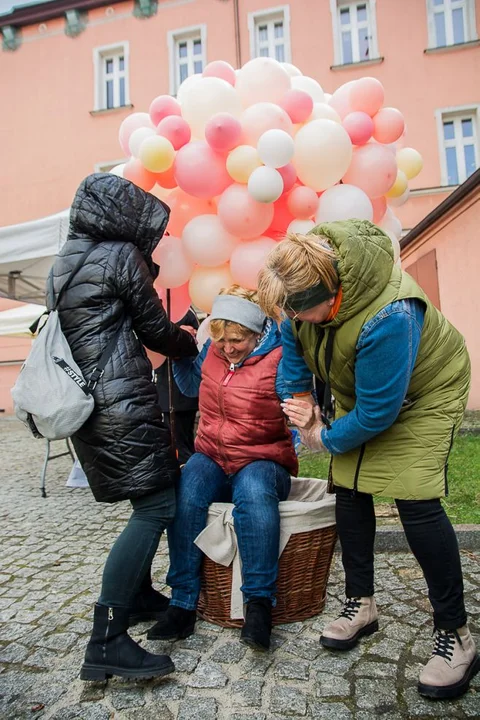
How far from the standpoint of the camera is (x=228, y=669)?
78.0 inches

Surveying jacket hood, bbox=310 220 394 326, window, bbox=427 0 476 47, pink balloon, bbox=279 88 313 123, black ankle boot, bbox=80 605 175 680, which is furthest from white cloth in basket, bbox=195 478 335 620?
window, bbox=427 0 476 47

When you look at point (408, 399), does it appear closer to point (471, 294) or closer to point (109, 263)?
point (109, 263)

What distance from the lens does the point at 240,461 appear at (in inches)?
91.6

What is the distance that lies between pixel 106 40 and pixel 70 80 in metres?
1.48

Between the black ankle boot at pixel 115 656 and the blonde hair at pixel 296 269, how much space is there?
3.95ft

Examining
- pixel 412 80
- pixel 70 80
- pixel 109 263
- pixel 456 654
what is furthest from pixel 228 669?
pixel 70 80

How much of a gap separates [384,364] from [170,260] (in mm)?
1295

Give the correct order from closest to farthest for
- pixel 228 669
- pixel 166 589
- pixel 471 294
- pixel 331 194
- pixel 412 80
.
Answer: pixel 228 669
pixel 331 194
pixel 166 589
pixel 471 294
pixel 412 80

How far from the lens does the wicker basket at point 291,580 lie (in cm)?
224

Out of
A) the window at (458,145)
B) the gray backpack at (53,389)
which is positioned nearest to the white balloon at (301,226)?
the gray backpack at (53,389)

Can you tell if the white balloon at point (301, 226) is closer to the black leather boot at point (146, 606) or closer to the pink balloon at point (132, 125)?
the pink balloon at point (132, 125)

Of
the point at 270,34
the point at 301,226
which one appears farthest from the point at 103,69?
the point at 301,226

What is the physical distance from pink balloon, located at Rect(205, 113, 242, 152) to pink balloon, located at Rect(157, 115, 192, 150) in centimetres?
14

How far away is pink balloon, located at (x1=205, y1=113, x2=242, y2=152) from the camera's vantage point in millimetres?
2322
